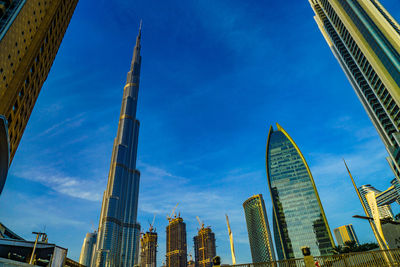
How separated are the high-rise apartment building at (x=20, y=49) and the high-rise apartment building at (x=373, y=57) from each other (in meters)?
130

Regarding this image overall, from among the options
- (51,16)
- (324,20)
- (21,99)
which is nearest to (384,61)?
(324,20)

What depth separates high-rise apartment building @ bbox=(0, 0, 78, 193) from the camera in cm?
4319

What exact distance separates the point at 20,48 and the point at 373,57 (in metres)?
138

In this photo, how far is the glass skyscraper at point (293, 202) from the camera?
155 meters

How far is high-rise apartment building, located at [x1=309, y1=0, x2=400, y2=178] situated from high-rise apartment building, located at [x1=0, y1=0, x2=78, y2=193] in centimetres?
13013

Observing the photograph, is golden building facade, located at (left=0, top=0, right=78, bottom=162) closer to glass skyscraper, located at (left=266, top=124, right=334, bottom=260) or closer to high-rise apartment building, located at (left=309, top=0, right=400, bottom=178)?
high-rise apartment building, located at (left=309, top=0, right=400, bottom=178)

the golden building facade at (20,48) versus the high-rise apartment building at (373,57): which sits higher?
the high-rise apartment building at (373,57)

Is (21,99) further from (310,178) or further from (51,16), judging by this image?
(310,178)

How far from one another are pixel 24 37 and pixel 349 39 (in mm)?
153741

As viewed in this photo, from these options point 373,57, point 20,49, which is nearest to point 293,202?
point 373,57

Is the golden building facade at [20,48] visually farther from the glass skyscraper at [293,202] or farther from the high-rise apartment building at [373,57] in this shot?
the glass skyscraper at [293,202]

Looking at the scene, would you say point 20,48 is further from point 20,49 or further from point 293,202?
point 293,202

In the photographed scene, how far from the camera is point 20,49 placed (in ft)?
167

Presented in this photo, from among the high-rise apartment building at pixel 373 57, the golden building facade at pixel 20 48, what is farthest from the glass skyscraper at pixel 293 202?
the golden building facade at pixel 20 48
